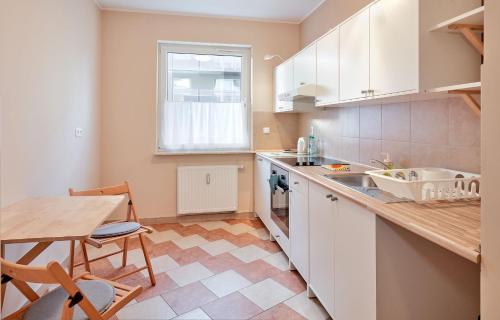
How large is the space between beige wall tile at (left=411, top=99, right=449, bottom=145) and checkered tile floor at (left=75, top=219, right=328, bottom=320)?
129cm

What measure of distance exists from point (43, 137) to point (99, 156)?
149 centimetres

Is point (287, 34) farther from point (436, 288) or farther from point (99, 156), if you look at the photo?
point (436, 288)

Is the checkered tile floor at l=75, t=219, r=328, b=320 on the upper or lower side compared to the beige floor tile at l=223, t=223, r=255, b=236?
lower

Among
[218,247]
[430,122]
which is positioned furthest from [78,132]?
[430,122]

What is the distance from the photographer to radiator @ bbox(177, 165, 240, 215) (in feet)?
13.2

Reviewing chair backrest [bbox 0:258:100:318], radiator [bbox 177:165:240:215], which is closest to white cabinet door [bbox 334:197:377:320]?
chair backrest [bbox 0:258:100:318]

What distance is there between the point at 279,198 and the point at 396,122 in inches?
49.0

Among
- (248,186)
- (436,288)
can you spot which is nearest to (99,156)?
(248,186)

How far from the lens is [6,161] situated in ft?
6.07

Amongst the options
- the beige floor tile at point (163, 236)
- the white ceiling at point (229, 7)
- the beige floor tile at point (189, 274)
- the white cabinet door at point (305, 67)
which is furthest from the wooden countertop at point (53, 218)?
the white ceiling at point (229, 7)

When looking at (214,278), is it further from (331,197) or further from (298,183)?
(331,197)

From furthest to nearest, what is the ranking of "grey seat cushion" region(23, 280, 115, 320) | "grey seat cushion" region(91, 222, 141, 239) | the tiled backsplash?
"grey seat cushion" region(91, 222, 141, 239) → the tiled backsplash → "grey seat cushion" region(23, 280, 115, 320)

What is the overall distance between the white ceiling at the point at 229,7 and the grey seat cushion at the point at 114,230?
2512 mm

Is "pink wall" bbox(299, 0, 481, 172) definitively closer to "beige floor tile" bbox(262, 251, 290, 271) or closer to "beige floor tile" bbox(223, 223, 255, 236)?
"beige floor tile" bbox(262, 251, 290, 271)
